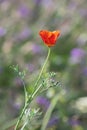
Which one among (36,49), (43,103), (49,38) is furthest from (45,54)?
(49,38)

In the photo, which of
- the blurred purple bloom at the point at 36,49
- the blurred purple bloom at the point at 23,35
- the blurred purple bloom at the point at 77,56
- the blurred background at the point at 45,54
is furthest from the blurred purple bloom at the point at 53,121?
the blurred purple bloom at the point at 23,35

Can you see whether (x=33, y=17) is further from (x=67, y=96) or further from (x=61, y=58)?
(x=67, y=96)

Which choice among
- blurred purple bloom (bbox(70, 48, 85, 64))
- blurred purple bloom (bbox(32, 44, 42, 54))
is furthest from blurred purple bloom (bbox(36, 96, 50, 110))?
blurred purple bloom (bbox(32, 44, 42, 54))

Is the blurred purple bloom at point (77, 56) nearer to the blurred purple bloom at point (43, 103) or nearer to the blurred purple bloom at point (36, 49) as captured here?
the blurred purple bloom at point (36, 49)

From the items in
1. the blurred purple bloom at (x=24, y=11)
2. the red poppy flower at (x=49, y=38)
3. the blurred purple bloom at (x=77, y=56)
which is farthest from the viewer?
the blurred purple bloom at (x=24, y=11)

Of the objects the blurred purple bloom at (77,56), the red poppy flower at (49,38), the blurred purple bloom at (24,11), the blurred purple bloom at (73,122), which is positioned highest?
the red poppy flower at (49,38)

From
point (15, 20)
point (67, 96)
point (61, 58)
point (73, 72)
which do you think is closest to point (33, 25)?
point (15, 20)

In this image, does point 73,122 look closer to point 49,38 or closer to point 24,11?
point 49,38

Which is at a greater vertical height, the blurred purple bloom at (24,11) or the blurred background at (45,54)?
the blurred background at (45,54)

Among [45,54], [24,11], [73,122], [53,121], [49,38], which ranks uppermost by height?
[49,38]
